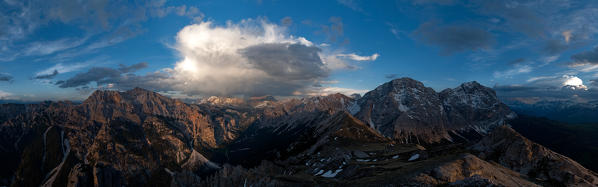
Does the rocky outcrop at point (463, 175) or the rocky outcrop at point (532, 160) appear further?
the rocky outcrop at point (532, 160)

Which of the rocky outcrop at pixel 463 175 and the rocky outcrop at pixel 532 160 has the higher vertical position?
the rocky outcrop at pixel 463 175

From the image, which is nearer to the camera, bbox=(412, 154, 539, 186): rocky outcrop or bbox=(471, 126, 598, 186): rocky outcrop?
bbox=(412, 154, 539, 186): rocky outcrop

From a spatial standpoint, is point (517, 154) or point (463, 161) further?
point (517, 154)

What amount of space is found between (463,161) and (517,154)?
56350 millimetres

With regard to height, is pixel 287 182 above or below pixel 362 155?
above

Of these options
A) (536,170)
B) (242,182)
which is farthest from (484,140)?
(242,182)

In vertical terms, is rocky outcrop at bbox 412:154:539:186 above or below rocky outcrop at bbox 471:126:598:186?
above

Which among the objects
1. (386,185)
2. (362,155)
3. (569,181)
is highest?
(386,185)

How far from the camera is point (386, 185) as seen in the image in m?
41.8

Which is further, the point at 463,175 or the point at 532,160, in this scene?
the point at 532,160

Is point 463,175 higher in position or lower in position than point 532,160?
higher

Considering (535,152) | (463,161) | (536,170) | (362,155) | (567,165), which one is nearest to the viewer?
(463,161)

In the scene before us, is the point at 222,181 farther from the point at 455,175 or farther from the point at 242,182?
the point at 455,175

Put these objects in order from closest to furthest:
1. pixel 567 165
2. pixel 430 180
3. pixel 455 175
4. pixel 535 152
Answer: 1. pixel 430 180
2. pixel 455 175
3. pixel 567 165
4. pixel 535 152
